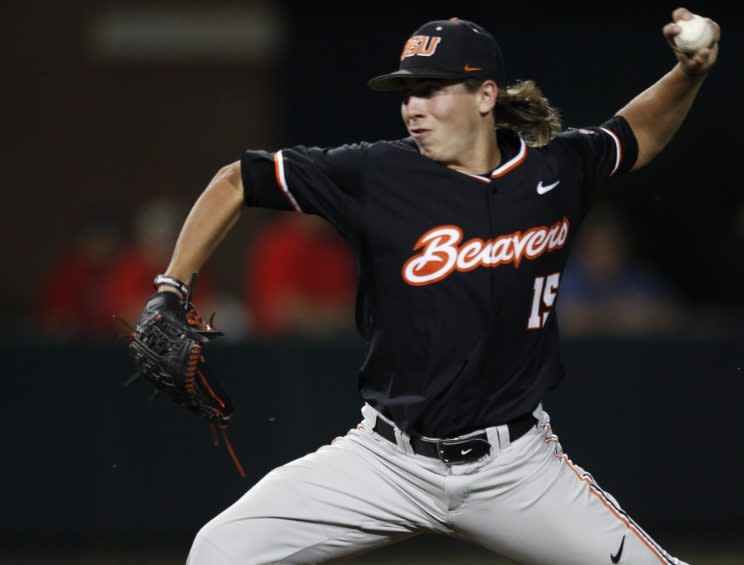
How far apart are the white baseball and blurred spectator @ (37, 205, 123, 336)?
4151 mm

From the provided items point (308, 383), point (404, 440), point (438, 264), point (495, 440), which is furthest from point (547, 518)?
point (308, 383)

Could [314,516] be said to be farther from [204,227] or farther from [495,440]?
[204,227]

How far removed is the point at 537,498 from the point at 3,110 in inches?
313

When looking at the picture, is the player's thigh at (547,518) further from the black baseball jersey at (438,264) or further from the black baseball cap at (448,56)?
the black baseball cap at (448,56)

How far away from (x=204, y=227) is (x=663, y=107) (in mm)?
1686

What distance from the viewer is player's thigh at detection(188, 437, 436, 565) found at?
361 centimetres

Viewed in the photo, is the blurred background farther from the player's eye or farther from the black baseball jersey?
the player's eye

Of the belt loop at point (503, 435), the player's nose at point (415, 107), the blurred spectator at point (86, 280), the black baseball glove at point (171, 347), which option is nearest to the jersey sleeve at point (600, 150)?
the player's nose at point (415, 107)

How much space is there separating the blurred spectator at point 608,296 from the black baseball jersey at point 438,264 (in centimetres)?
334

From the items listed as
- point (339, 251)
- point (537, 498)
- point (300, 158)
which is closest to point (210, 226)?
point (300, 158)

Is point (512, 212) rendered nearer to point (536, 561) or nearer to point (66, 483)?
point (536, 561)

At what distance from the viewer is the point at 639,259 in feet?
31.8

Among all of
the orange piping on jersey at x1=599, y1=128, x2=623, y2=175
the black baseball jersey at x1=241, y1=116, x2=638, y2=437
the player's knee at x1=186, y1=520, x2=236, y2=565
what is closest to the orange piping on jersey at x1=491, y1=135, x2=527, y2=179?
the black baseball jersey at x1=241, y1=116, x2=638, y2=437

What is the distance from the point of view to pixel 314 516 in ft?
12.2
